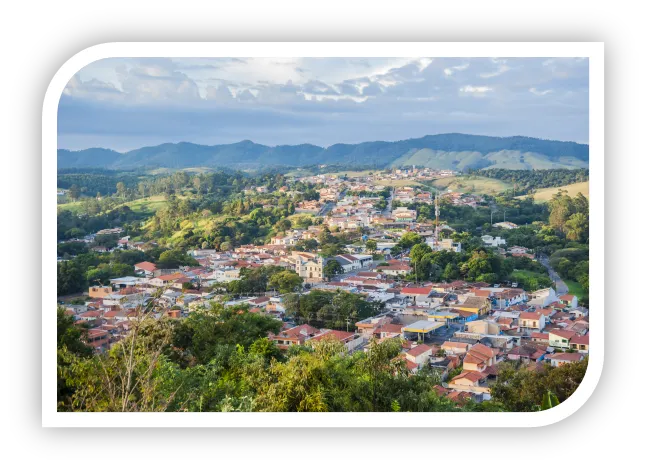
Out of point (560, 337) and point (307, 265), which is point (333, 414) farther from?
point (307, 265)

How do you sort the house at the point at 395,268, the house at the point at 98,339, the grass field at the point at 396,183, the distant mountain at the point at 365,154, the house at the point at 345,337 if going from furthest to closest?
the grass field at the point at 396,183 → the distant mountain at the point at 365,154 → the house at the point at 395,268 → the house at the point at 345,337 → the house at the point at 98,339

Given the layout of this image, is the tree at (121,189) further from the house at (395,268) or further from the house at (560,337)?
the house at (560,337)

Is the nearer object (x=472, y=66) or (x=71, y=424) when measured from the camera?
(x=71, y=424)

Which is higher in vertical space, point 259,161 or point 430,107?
point 430,107

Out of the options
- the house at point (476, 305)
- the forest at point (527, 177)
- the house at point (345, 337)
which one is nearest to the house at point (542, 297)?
the house at point (476, 305)
